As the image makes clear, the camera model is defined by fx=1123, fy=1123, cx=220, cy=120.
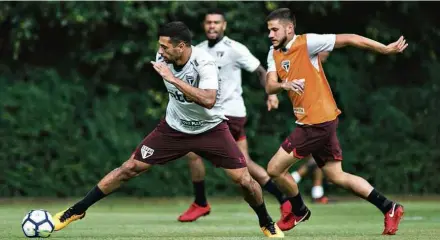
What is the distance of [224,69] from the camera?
43.9ft

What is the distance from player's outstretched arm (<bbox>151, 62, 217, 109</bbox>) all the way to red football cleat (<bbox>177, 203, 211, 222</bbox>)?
11.5 ft

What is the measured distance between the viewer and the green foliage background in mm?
17516

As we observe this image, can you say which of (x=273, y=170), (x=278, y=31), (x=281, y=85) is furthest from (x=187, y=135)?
(x=278, y=31)

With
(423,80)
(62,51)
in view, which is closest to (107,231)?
(62,51)

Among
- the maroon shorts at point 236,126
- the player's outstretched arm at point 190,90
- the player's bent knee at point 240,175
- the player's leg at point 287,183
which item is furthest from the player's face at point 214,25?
the player's outstretched arm at point 190,90

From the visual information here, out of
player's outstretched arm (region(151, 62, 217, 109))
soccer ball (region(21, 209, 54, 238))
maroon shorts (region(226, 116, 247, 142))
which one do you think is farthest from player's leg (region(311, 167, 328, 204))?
soccer ball (region(21, 209, 54, 238))

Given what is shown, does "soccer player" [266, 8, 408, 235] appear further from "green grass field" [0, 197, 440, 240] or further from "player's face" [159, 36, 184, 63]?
"player's face" [159, 36, 184, 63]

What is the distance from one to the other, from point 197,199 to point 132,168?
3.08m

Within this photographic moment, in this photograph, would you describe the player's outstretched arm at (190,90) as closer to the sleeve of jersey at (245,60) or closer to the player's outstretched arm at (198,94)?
the player's outstretched arm at (198,94)

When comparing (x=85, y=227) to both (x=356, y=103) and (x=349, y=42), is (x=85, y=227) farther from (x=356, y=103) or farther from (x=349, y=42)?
(x=356, y=103)

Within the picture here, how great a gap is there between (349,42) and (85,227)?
11.4 ft

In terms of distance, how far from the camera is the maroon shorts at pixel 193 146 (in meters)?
10.2

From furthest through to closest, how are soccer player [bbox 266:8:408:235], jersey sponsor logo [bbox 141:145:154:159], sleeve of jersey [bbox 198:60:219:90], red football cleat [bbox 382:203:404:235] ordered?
soccer player [bbox 266:8:408:235]
red football cleat [bbox 382:203:404:235]
jersey sponsor logo [bbox 141:145:154:159]
sleeve of jersey [bbox 198:60:219:90]

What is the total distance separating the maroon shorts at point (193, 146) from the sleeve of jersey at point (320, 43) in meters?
1.25
